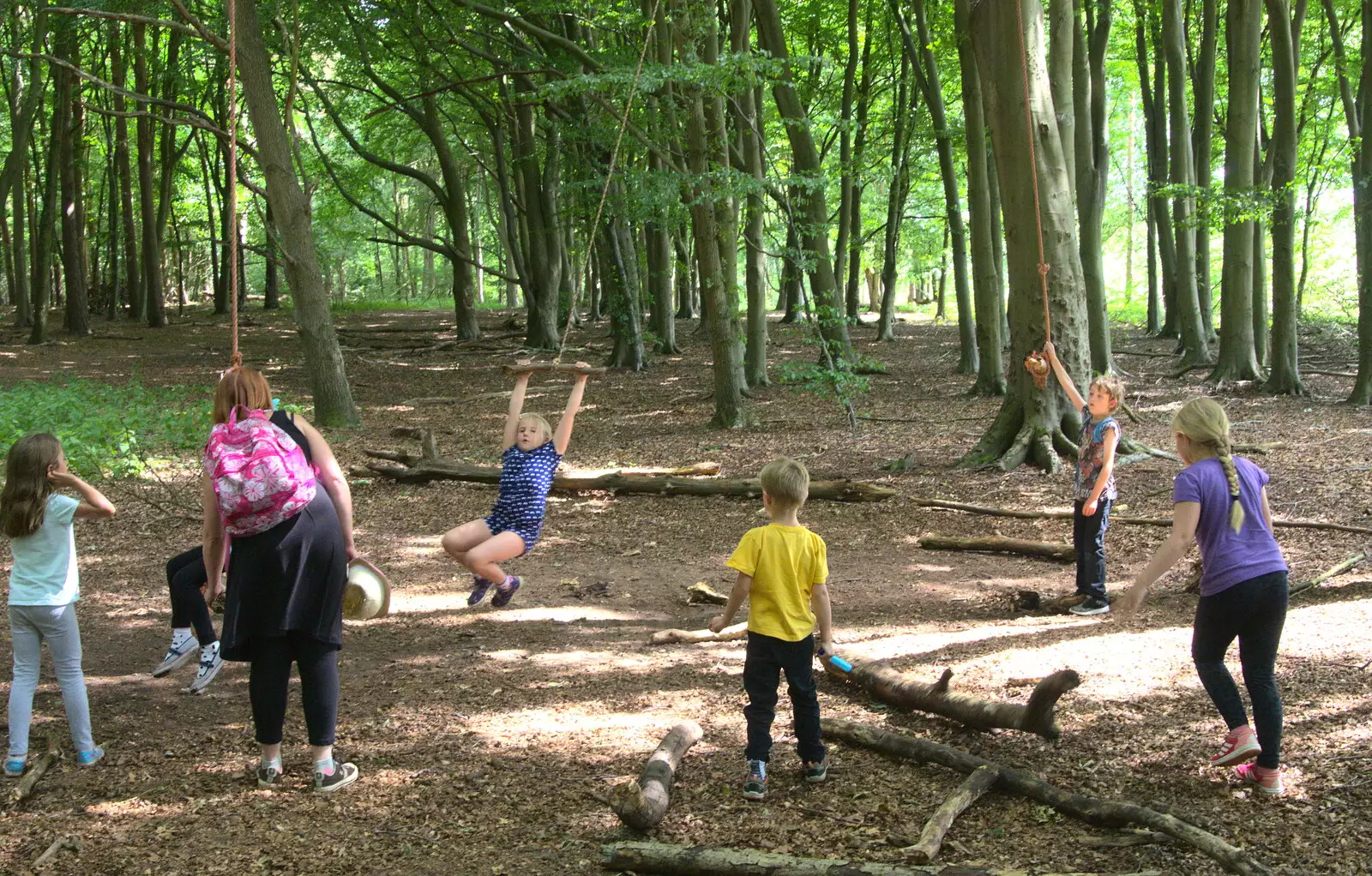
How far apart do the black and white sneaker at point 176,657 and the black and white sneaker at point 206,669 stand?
207 mm

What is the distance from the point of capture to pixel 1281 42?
14156 millimetres

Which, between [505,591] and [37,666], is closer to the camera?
[37,666]

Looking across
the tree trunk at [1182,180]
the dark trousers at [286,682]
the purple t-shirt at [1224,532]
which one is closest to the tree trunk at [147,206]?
the tree trunk at [1182,180]

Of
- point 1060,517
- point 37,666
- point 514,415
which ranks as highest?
point 514,415

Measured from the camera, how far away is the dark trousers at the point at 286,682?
4039 millimetres

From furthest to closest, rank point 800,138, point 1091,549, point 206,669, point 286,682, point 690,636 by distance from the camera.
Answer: point 800,138 < point 1091,549 < point 690,636 < point 206,669 < point 286,682

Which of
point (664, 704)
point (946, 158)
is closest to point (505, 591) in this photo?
point (664, 704)

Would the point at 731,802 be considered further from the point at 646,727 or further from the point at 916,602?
the point at 916,602

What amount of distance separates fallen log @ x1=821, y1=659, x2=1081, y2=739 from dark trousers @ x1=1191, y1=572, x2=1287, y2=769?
54cm

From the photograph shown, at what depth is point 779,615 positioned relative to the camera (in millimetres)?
4012

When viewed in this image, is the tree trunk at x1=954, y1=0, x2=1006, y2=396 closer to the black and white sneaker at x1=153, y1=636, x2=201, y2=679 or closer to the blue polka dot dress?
the blue polka dot dress

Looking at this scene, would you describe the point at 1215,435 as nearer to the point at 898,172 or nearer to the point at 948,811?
the point at 948,811

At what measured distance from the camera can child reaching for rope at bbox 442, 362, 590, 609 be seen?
6.32 metres

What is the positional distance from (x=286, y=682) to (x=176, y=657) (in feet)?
6.11
